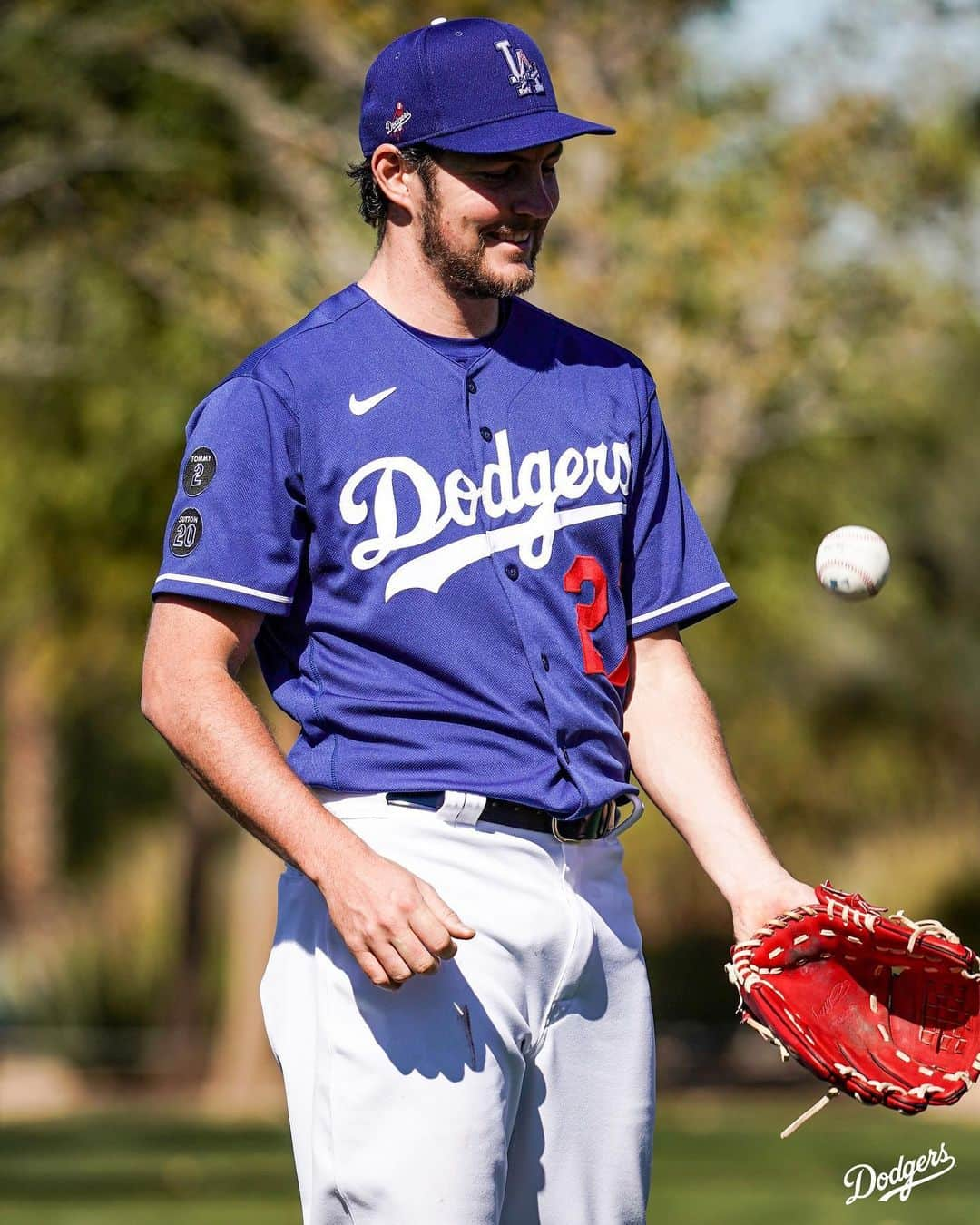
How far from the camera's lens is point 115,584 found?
2031 cm

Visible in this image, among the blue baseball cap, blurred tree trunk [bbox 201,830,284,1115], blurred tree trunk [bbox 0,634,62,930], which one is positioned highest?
the blue baseball cap

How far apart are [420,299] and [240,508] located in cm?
50

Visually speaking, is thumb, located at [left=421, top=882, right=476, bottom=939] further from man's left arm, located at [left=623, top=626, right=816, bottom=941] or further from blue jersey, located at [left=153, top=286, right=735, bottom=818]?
man's left arm, located at [left=623, top=626, right=816, bottom=941]

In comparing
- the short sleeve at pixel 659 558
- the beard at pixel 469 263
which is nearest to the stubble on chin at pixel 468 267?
the beard at pixel 469 263

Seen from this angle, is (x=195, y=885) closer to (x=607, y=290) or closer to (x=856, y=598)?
(x=607, y=290)

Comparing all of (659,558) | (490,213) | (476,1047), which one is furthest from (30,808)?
(476,1047)

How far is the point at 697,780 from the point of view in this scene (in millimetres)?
3490

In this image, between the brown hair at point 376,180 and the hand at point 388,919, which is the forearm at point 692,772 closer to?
the hand at point 388,919

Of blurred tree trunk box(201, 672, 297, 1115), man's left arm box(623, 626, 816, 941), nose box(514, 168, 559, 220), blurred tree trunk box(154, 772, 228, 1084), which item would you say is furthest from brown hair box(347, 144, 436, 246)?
blurred tree trunk box(154, 772, 228, 1084)

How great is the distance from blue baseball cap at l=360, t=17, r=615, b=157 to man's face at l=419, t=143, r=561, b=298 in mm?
38

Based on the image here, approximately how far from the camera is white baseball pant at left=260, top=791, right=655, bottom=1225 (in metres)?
3.11

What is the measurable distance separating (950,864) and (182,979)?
9.11m

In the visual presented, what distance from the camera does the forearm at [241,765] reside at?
3.06m

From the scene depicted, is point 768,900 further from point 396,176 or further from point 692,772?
point 396,176
